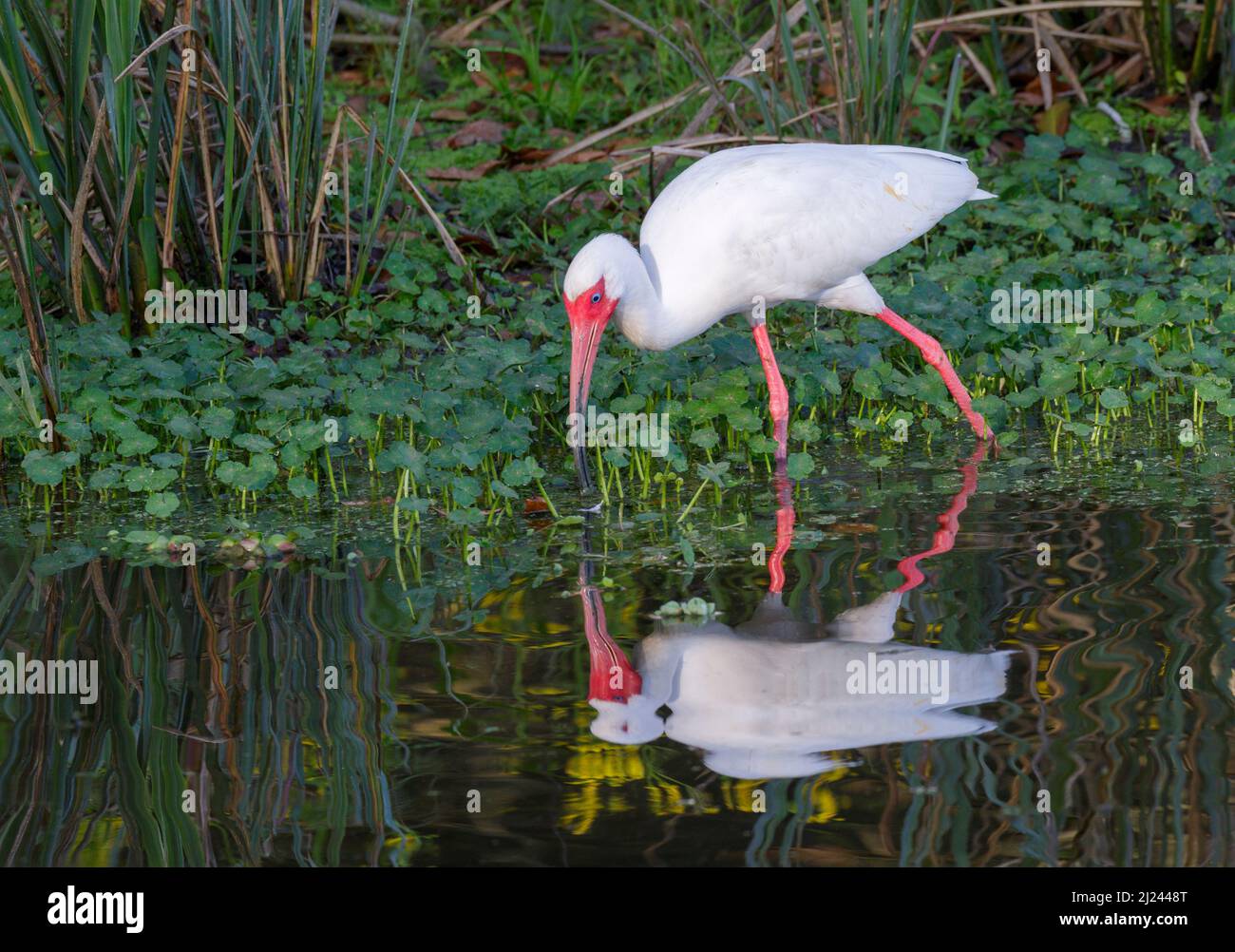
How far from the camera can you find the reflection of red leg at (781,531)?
14.5 ft

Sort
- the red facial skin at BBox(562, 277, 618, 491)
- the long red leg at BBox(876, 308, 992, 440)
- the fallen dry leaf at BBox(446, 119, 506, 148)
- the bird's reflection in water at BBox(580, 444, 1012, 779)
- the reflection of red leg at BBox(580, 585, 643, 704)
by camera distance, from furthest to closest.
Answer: the fallen dry leaf at BBox(446, 119, 506, 148) < the long red leg at BBox(876, 308, 992, 440) < the red facial skin at BBox(562, 277, 618, 491) < the reflection of red leg at BBox(580, 585, 643, 704) < the bird's reflection in water at BBox(580, 444, 1012, 779)

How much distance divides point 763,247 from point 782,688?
2.05m

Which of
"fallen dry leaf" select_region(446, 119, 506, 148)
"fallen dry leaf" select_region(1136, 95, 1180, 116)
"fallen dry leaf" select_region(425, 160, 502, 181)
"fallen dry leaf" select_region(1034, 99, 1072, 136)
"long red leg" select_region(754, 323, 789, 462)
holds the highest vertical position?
"fallen dry leaf" select_region(446, 119, 506, 148)

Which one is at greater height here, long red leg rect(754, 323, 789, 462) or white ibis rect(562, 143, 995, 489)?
white ibis rect(562, 143, 995, 489)

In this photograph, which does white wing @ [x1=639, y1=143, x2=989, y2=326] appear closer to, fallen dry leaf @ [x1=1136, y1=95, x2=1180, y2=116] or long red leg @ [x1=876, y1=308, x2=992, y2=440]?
long red leg @ [x1=876, y1=308, x2=992, y2=440]

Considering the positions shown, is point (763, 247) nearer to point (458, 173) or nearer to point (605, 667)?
point (605, 667)

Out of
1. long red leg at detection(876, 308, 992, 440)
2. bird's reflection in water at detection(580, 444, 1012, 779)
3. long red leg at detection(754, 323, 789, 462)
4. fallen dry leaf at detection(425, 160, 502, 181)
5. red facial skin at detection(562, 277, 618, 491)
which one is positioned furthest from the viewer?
fallen dry leaf at detection(425, 160, 502, 181)

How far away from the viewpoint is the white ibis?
17.1 ft

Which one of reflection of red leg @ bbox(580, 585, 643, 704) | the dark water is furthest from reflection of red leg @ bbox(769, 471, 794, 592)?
reflection of red leg @ bbox(580, 585, 643, 704)

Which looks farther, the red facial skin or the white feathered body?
the white feathered body

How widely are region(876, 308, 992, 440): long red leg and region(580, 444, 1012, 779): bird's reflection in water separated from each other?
1.52 m

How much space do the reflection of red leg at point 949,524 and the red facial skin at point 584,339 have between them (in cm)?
109

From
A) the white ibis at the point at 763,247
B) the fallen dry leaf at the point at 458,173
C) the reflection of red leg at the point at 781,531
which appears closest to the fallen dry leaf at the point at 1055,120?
the fallen dry leaf at the point at 458,173

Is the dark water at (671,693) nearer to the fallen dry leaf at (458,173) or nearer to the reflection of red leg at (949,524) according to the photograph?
the reflection of red leg at (949,524)
